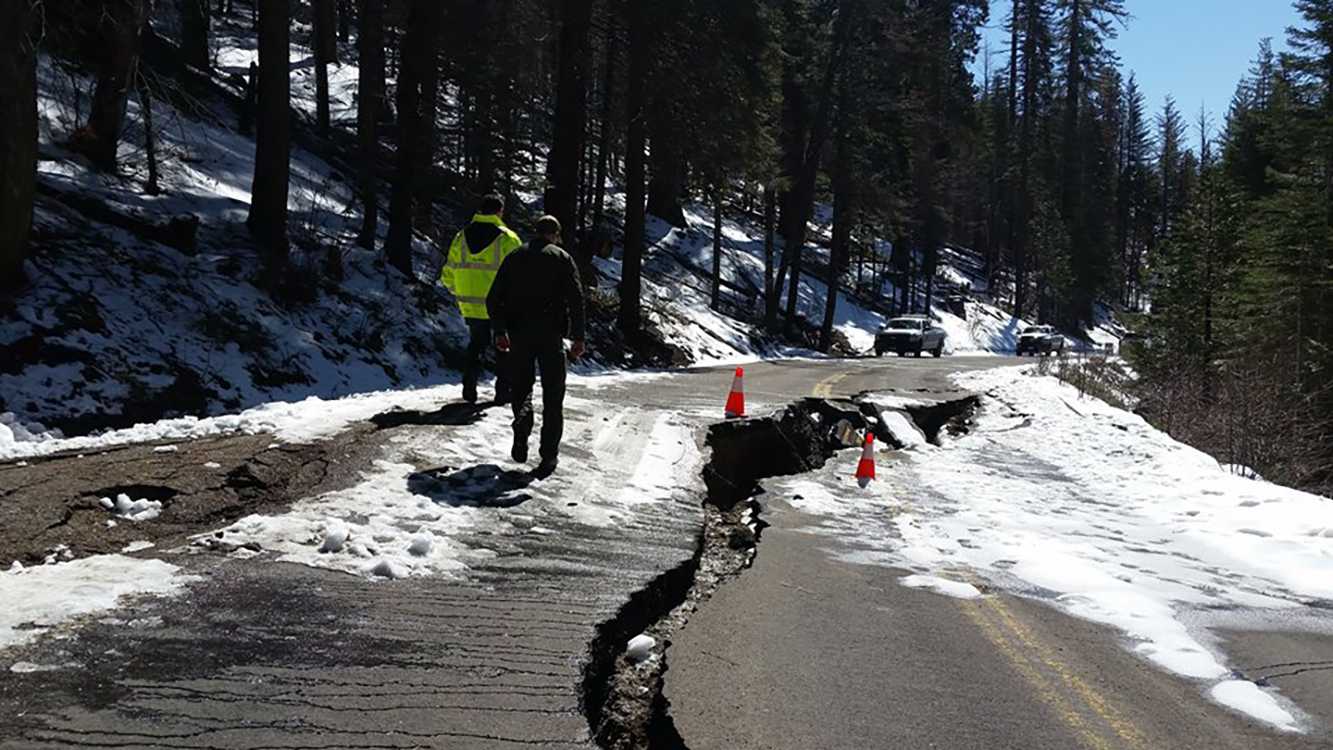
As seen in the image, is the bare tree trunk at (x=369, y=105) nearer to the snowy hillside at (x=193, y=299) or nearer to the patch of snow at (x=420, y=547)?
the snowy hillside at (x=193, y=299)

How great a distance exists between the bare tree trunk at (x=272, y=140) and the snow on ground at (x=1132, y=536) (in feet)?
31.8

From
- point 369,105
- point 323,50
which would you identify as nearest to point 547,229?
point 369,105

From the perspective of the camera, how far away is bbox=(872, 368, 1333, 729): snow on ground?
5848mm

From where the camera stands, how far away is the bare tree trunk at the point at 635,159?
2266 centimetres

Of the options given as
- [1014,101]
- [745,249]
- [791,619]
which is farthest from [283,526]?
[1014,101]

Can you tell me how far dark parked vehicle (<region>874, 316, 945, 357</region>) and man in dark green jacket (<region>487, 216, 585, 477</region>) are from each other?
3306cm

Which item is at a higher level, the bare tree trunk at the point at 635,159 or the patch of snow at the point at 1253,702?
A: the bare tree trunk at the point at 635,159

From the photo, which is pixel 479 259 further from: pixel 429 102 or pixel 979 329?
pixel 979 329

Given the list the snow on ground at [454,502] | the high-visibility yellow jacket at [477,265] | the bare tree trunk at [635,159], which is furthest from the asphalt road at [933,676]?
the bare tree trunk at [635,159]

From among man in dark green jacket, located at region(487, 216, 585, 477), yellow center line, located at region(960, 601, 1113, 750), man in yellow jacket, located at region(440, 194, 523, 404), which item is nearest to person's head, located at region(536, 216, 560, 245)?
man in dark green jacket, located at region(487, 216, 585, 477)

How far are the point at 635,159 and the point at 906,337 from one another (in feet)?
63.5

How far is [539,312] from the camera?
7750 mm

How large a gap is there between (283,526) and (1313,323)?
2677 cm

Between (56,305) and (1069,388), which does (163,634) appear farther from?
(1069,388)
